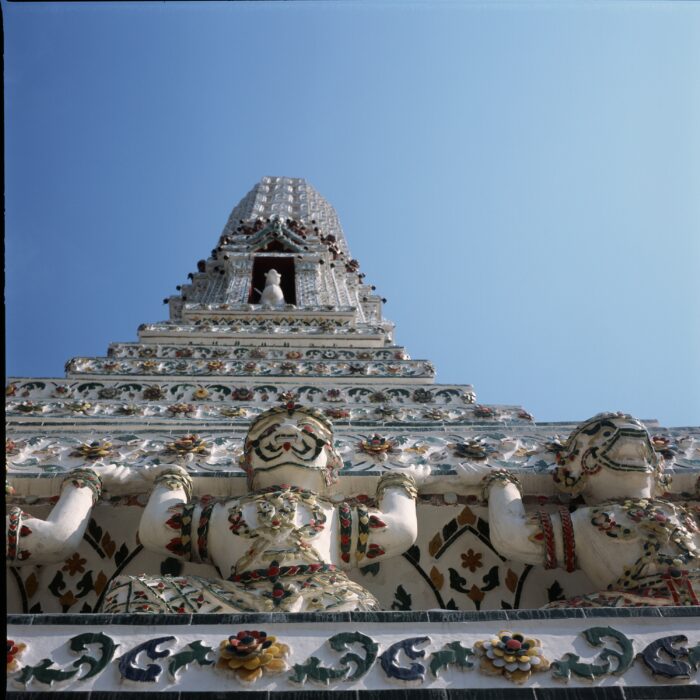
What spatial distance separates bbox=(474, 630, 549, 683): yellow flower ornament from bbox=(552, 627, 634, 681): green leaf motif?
0.07m

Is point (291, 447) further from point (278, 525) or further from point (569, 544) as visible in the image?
point (569, 544)

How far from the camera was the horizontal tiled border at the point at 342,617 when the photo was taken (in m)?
4.34

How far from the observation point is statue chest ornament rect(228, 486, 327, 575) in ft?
16.8

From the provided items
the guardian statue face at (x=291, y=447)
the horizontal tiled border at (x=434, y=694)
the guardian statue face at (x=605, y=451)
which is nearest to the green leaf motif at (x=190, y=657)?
the horizontal tiled border at (x=434, y=694)

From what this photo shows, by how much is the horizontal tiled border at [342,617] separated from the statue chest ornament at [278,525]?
73cm

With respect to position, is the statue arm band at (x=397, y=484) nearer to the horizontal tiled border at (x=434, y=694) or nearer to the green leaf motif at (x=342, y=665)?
the green leaf motif at (x=342, y=665)

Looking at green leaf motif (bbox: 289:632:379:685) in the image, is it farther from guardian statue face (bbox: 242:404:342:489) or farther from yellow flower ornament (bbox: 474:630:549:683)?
guardian statue face (bbox: 242:404:342:489)

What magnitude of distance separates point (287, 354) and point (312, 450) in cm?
545

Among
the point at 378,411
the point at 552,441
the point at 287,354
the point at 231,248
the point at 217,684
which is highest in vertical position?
the point at 231,248

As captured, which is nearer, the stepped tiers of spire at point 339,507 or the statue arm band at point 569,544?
the stepped tiers of spire at point 339,507

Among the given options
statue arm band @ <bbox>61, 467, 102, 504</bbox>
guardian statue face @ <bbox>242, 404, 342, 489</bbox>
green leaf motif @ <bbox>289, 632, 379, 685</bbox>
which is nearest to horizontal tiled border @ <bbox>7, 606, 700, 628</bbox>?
green leaf motif @ <bbox>289, 632, 379, 685</bbox>

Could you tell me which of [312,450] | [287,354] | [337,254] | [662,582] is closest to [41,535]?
[312,450]

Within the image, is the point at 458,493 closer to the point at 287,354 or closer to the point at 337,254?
the point at 287,354

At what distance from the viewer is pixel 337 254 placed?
874 inches
